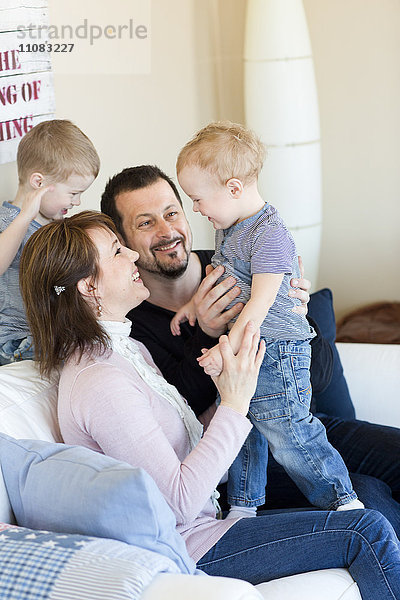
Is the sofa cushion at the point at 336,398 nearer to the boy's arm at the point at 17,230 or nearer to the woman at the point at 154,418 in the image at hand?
the woman at the point at 154,418

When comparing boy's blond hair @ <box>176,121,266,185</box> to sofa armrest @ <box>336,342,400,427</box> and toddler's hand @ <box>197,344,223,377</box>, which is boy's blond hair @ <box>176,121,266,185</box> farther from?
sofa armrest @ <box>336,342,400,427</box>

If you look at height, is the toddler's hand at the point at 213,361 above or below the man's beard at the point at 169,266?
below

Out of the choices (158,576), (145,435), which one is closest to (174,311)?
(145,435)

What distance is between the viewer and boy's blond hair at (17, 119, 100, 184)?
6.00 feet

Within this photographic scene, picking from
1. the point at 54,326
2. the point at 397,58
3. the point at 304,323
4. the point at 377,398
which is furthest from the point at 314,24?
the point at 54,326

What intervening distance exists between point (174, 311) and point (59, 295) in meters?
0.60

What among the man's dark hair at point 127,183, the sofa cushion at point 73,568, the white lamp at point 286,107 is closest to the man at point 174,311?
the man's dark hair at point 127,183

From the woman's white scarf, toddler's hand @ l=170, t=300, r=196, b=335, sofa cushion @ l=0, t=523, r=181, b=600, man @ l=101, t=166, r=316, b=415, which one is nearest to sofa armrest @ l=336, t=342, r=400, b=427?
man @ l=101, t=166, r=316, b=415

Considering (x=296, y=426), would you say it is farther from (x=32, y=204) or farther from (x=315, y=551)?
(x=32, y=204)

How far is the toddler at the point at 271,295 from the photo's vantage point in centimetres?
161

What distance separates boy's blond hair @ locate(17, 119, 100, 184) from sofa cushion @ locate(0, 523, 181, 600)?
0.99 meters

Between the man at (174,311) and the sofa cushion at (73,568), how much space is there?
2.57 feet

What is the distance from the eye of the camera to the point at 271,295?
158 centimetres

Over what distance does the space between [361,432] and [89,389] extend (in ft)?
3.05
